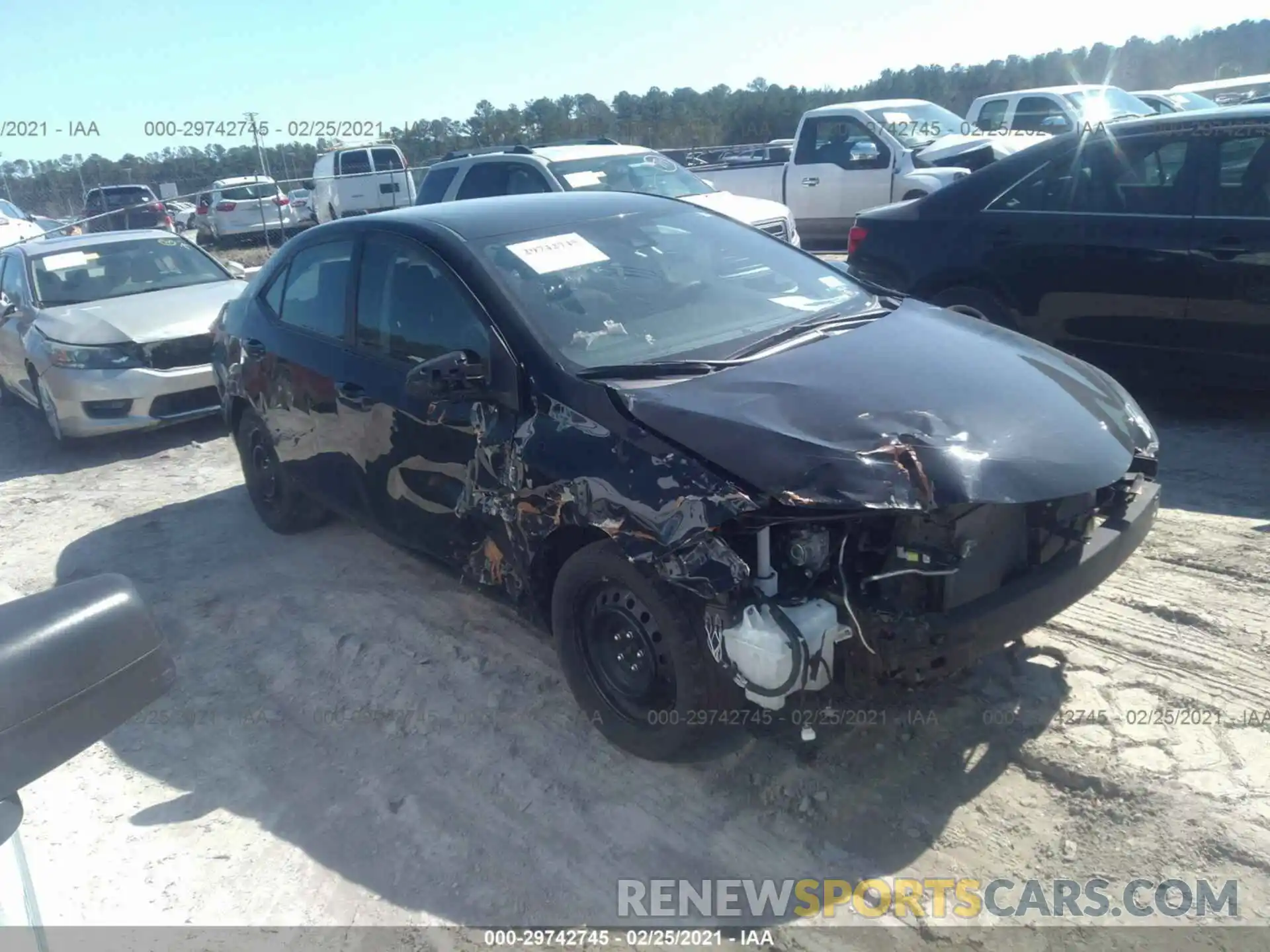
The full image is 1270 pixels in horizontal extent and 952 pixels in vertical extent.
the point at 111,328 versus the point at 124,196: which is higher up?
the point at 124,196

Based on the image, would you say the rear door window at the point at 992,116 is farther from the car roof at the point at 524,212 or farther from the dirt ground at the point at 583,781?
the car roof at the point at 524,212

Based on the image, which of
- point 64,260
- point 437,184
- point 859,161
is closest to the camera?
point 64,260

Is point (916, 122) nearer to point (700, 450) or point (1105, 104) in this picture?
point (1105, 104)

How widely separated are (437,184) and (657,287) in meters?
8.59

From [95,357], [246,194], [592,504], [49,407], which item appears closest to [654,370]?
[592,504]

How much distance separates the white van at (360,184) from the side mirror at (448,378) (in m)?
19.2

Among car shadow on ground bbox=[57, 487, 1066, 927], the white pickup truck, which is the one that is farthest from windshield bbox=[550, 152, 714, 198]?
car shadow on ground bbox=[57, 487, 1066, 927]

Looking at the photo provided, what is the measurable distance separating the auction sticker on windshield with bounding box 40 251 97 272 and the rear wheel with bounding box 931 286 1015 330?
7228 mm

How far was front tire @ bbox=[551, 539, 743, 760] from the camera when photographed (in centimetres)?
301

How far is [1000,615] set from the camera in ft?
9.55

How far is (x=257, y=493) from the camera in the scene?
5.86 meters

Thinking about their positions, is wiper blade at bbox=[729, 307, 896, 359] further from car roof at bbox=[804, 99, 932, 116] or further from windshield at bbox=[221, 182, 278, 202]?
windshield at bbox=[221, 182, 278, 202]

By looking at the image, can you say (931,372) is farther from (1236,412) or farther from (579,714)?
(1236,412)

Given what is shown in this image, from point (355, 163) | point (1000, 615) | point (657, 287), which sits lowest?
point (1000, 615)
